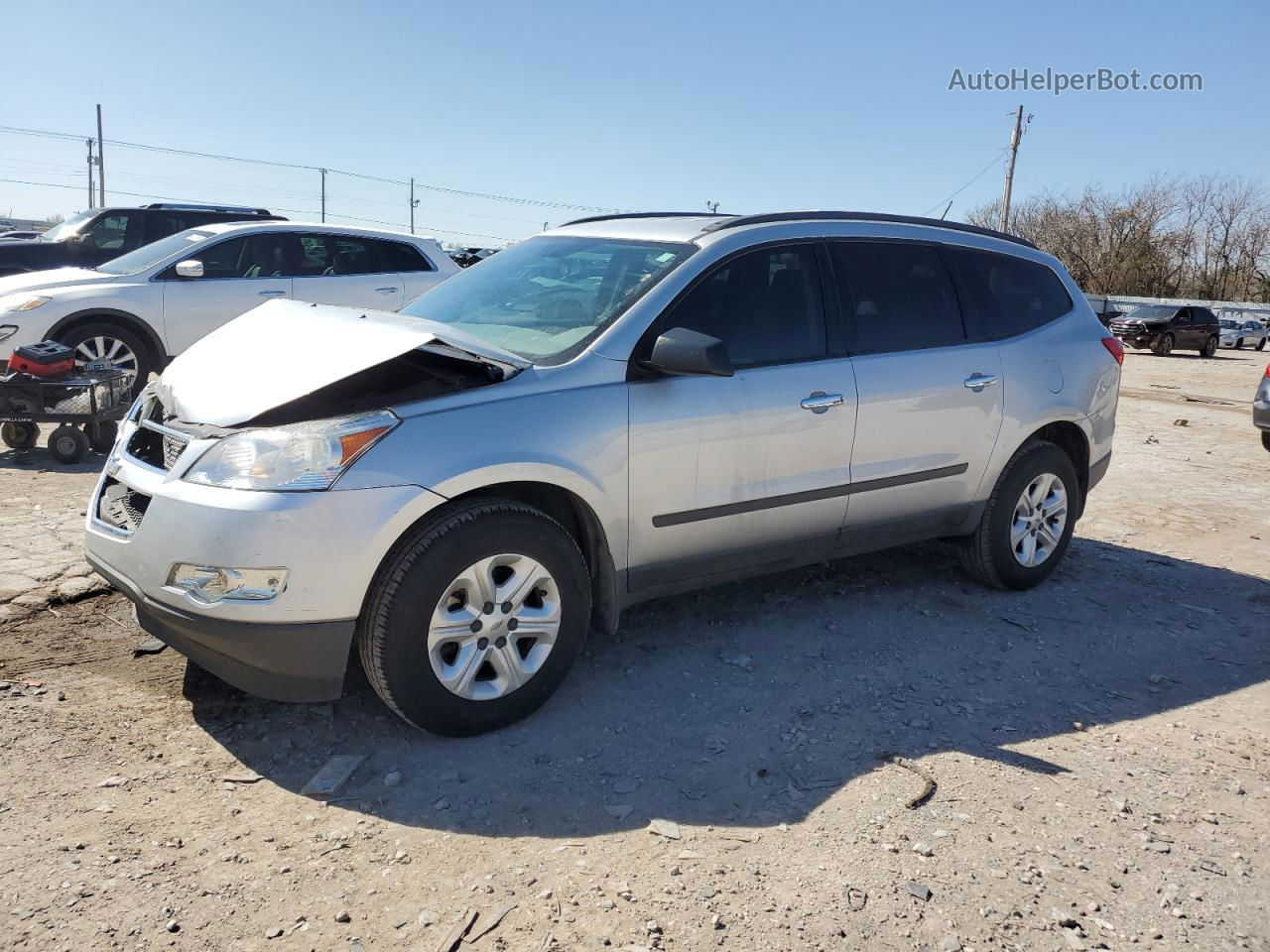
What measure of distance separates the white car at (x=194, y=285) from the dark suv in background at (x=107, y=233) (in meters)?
3.07

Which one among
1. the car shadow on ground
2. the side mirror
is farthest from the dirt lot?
the side mirror

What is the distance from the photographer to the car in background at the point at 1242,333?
37.4 metres

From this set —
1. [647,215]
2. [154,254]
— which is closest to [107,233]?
[154,254]

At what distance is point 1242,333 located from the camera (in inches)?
1486

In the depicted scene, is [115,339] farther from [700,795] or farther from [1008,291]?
[700,795]

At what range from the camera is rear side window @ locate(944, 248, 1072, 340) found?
505 centimetres

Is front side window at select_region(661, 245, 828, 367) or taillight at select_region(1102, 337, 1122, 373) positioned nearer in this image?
front side window at select_region(661, 245, 828, 367)

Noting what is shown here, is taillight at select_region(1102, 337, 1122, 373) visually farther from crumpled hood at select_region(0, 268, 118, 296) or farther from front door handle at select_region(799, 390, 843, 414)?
crumpled hood at select_region(0, 268, 118, 296)

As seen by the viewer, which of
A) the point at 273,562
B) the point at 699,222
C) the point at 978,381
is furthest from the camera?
the point at 978,381

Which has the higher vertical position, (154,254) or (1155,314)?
(1155,314)

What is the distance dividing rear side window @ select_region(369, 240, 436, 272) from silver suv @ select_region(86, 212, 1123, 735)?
5614mm

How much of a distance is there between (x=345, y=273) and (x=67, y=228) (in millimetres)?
6115

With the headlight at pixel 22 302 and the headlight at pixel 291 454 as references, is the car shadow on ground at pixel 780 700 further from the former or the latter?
the headlight at pixel 22 302

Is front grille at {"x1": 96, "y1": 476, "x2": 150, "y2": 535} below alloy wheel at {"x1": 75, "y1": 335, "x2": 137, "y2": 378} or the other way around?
below
